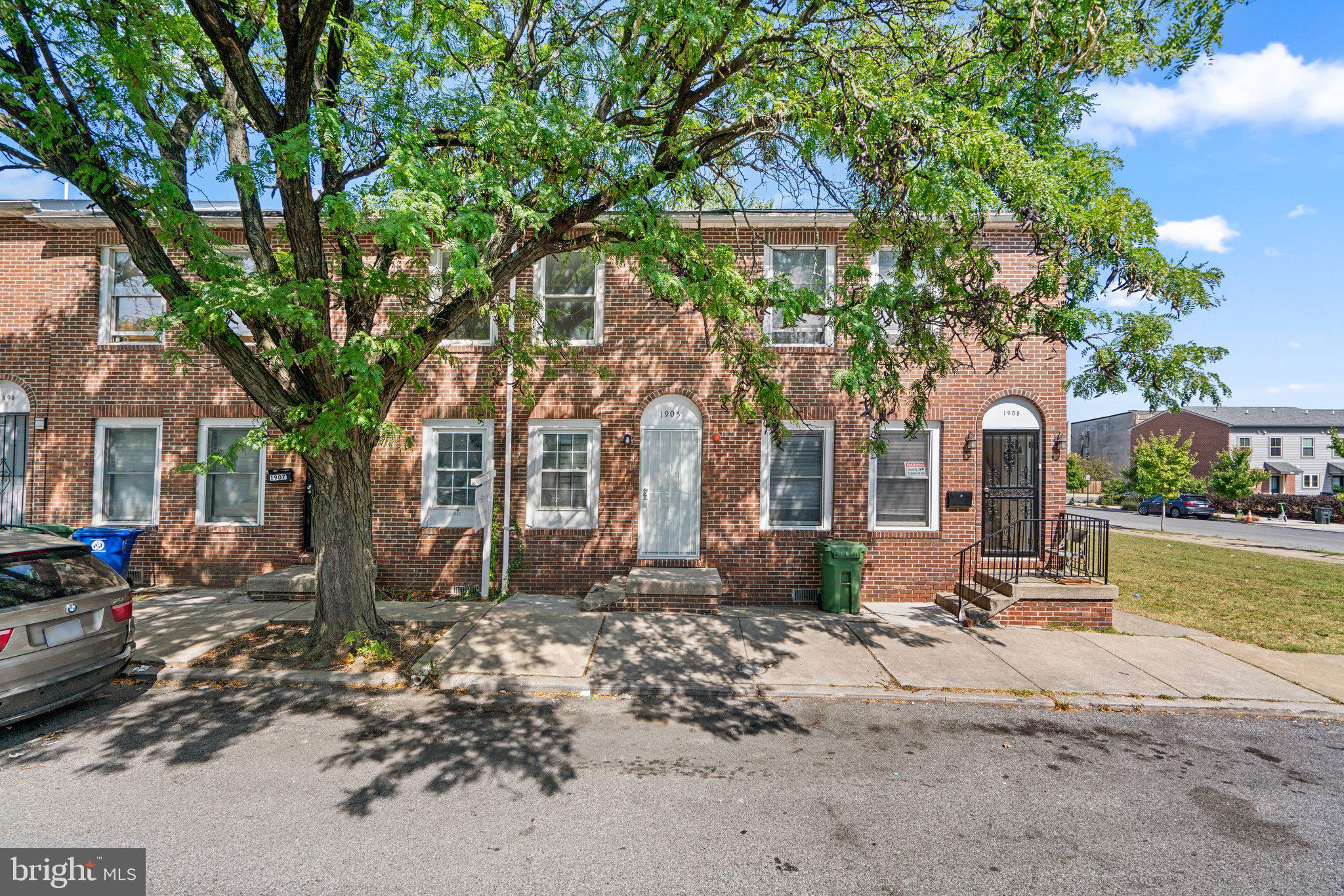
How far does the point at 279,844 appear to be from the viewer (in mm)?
3568

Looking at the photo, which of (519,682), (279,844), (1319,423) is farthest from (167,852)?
(1319,423)

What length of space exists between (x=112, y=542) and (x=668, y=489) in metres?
8.04

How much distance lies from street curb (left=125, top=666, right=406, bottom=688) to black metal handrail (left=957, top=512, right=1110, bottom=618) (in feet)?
24.8

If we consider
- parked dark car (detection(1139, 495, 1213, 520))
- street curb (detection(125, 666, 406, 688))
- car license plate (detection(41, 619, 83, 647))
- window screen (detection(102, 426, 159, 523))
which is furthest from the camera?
parked dark car (detection(1139, 495, 1213, 520))

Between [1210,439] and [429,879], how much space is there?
6654 cm

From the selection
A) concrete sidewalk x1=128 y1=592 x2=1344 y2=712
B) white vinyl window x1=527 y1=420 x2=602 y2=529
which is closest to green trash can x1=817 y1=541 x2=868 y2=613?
concrete sidewalk x1=128 y1=592 x2=1344 y2=712

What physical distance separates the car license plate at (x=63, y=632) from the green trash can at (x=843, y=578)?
8282 millimetres

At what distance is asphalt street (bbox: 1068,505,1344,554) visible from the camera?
2136 centimetres

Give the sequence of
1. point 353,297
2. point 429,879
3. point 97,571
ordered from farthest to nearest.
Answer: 1. point 353,297
2. point 97,571
3. point 429,879

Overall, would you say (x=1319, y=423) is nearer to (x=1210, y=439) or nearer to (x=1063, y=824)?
(x=1210, y=439)

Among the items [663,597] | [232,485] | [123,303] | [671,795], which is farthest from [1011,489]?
[123,303]

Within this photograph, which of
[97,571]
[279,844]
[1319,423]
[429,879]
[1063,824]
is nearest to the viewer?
[429,879]

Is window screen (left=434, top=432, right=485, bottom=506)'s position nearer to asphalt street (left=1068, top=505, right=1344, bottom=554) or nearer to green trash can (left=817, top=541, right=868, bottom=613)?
green trash can (left=817, top=541, right=868, bottom=613)

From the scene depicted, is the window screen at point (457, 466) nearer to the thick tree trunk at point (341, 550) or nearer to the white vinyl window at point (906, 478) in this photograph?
the thick tree trunk at point (341, 550)
